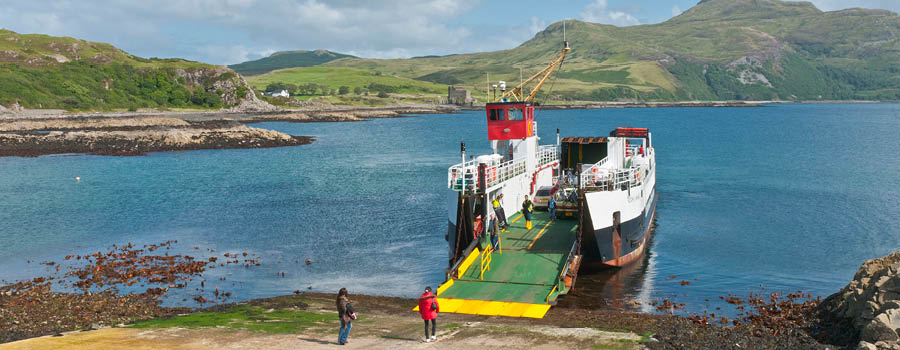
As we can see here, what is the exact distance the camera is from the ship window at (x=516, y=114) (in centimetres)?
3516

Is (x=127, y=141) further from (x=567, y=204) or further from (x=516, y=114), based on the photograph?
(x=567, y=204)

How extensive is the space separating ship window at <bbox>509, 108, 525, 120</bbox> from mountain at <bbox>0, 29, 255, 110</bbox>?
453ft

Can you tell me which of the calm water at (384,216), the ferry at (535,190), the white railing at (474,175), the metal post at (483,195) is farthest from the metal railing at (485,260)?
the calm water at (384,216)

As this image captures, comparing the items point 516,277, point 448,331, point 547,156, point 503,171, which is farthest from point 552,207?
point 448,331

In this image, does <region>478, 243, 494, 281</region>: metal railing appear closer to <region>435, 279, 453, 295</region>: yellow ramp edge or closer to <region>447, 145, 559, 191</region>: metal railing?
<region>435, 279, 453, 295</region>: yellow ramp edge

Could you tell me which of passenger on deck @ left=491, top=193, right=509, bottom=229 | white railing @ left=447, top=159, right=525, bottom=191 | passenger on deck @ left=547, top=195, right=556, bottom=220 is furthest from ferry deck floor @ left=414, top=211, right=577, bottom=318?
white railing @ left=447, top=159, right=525, bottom=191

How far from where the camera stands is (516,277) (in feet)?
80.7

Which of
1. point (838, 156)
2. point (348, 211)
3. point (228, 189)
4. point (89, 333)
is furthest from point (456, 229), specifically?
point (838, 156)

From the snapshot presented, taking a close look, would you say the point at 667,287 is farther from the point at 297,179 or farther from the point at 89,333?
the point at 297,179

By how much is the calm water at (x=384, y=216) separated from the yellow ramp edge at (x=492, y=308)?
5.58 meters

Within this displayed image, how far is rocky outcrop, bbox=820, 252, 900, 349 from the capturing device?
16.8 m

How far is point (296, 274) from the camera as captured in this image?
3100cm

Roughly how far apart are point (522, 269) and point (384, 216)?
70.6 ft

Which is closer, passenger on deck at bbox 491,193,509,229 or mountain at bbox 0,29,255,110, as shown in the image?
passenger on deck at bbox 491,193,509,229
